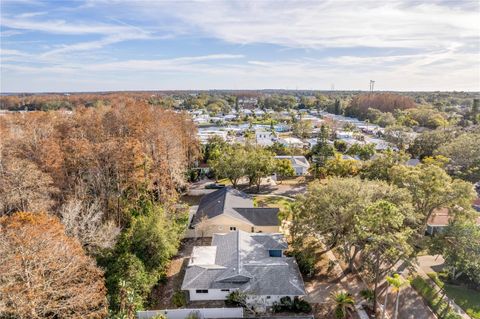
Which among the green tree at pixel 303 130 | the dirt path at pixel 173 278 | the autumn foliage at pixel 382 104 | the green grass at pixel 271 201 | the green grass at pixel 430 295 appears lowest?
the dirt path at pixel 173 278

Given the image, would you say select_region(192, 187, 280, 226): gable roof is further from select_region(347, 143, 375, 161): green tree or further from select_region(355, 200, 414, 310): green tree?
select_region(347, 143, 375, 161): green tree

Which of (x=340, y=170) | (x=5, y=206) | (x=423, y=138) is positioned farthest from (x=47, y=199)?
(x=423, y=138)

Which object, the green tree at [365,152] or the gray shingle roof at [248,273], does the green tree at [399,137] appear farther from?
the gray shingle roof at [248,273]

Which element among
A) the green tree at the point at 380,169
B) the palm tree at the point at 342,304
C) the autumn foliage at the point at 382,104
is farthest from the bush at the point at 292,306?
the autumn foliage at the point at 382,104

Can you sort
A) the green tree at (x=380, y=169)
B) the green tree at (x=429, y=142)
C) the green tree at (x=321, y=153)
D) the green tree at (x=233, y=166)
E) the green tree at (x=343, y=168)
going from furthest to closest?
1. the green tree at (x=429, y=142)
2. the green tree at (x=321, y=153)
3. the green tree at (x=343, y=168)
4. the green tree at (x=233, y=166)
5. the green tree at (x=380, y=169)

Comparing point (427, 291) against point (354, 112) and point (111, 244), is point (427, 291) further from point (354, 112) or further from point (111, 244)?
point (354, 112)

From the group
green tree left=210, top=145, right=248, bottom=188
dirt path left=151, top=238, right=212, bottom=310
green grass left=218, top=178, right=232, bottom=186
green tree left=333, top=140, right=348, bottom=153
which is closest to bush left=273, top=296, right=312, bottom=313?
dirt path left=151, top=238, right=212, bottom=310
